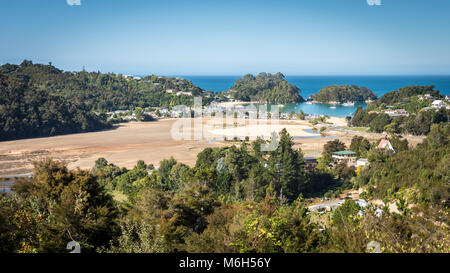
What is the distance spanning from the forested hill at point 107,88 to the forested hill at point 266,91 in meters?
11.5

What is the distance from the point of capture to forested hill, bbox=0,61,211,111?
66.5 metres

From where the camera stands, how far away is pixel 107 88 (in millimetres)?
76750

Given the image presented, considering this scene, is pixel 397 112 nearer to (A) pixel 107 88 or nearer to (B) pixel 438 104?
(B) pixel 438 104

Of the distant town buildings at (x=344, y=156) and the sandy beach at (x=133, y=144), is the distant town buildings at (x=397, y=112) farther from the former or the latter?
the distant town buildings at (x=344, y=156)

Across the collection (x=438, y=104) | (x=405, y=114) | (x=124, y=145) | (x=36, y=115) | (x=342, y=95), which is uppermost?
(x=342, y=95)

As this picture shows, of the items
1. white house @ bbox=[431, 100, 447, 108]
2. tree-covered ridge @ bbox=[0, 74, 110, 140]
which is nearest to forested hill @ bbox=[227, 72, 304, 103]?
white house @ bbox=[431, 100, 447, 108]

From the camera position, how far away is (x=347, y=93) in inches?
2987

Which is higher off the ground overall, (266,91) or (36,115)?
(266,91)

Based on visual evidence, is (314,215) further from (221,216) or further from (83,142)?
(83,142)

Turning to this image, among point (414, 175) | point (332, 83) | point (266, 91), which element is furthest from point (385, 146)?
point (332, 83)

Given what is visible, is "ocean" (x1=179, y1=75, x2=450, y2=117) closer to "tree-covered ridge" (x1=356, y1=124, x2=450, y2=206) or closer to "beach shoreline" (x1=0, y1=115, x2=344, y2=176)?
"beach shoreline" (x1=0, y1=115, x2=344, y2=176)

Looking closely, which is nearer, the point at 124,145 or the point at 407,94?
the point at 124,145

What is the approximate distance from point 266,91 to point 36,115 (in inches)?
2277
